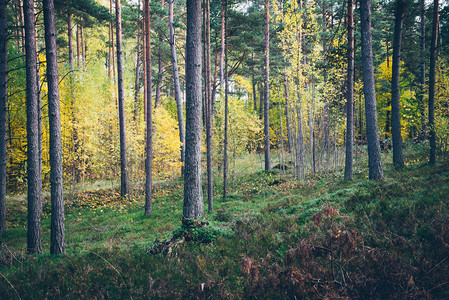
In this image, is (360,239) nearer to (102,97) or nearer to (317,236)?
(317,236)

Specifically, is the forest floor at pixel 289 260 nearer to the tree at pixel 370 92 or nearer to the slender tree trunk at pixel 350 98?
the tree at pixel 370 92

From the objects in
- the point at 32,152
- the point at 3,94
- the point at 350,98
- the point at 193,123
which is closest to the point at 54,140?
the point at 32,152

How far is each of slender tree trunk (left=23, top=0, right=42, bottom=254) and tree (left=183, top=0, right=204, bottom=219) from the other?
4.37m

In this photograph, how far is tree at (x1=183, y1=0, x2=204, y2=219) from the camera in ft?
22.3

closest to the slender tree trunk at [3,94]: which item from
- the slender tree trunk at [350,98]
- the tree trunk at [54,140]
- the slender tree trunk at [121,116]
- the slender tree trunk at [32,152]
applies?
the slender tree trunk at [32,152]

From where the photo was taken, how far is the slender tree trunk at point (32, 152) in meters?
7.00

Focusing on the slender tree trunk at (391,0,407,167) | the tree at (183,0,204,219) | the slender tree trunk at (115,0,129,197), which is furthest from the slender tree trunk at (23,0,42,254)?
the slender tree trunk at (391,0,407,167)

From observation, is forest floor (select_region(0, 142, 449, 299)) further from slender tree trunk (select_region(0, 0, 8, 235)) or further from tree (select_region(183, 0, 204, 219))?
slender tree trunk (select_region(0, 0, 8, 235))

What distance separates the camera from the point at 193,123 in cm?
682

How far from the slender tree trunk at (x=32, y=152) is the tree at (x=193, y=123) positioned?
437 cm

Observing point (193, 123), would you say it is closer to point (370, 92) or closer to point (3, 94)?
point (370, 92)

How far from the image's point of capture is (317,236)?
457 centimetres

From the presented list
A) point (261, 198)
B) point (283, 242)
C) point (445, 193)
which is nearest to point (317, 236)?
point (283, 242)

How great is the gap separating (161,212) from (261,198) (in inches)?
213
